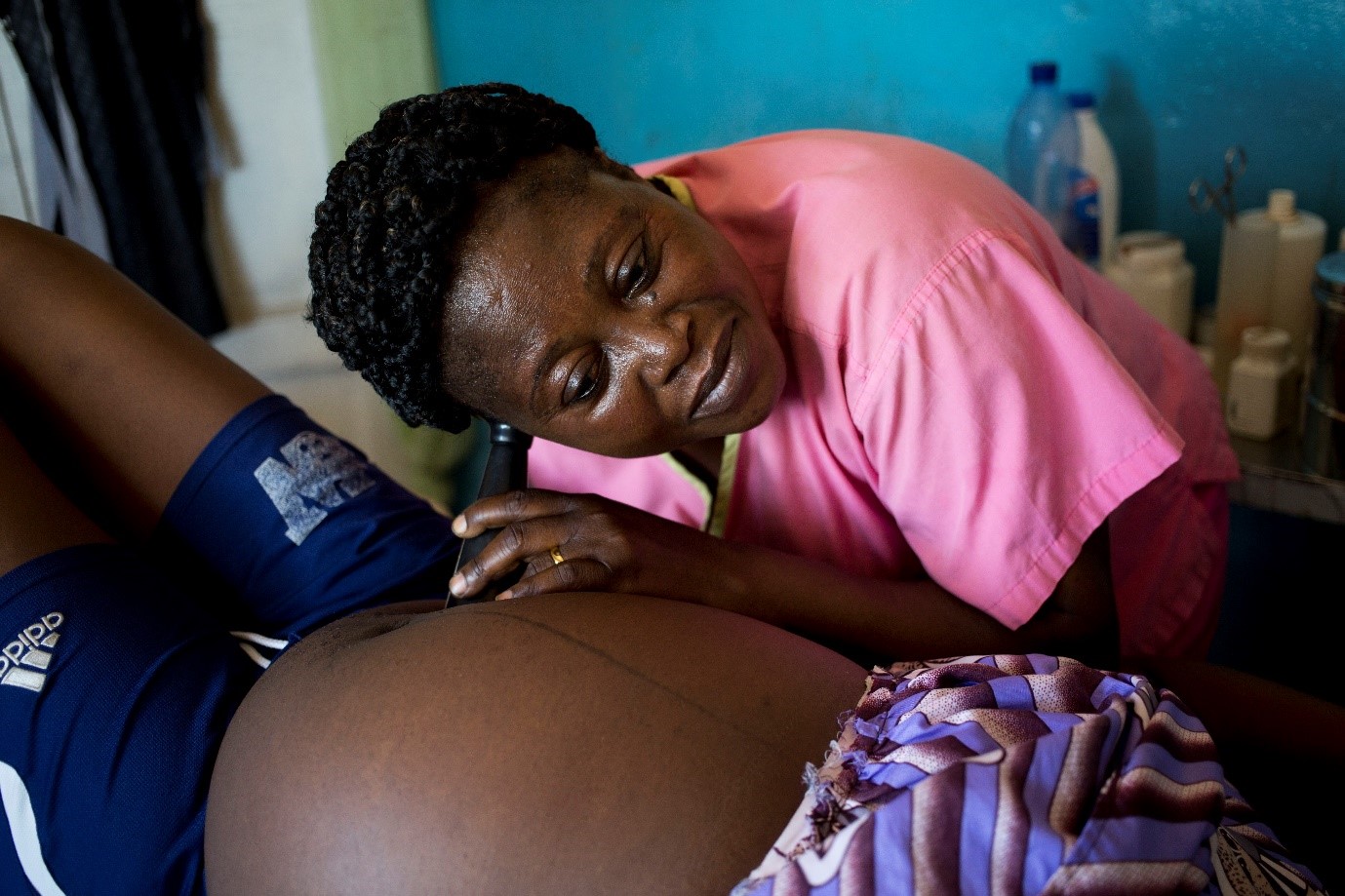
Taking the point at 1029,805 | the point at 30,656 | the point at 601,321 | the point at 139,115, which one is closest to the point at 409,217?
the point at 601,321

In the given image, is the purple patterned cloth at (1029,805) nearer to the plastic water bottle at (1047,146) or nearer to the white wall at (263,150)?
the plastic water bottle at (1047,146)

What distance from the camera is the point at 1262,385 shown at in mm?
1643

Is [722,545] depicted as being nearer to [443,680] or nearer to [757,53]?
[443,680]

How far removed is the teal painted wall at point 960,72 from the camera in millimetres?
1692

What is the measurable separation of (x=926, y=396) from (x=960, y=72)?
1.11 m

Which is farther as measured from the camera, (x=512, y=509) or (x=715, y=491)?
(x=715, y=491)

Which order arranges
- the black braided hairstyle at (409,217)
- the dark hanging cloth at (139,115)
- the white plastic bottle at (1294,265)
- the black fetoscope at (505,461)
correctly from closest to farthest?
1. the black braided hairstyle at (409,217)
2. the black fetoscope at (505,461)
3. the white plastic bottle at (1294,265)
4. the dark hanging cloth at (139,115)

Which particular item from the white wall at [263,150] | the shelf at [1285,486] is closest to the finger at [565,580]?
the shelf at [1285,486]

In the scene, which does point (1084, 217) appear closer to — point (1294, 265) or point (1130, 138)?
point (1130, 138)

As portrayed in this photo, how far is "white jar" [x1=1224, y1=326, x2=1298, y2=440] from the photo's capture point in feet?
5.39

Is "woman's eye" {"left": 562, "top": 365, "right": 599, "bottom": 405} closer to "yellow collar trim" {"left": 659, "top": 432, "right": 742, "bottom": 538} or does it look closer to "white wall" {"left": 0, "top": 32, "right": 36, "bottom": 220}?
"yellow collar trim" {"left": 659, "top": 432, "right": 742, "bottom": 538}

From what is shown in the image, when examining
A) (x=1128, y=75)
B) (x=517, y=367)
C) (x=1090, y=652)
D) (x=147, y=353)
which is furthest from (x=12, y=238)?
(x=1128, y=75)

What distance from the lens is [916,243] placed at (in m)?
1.08

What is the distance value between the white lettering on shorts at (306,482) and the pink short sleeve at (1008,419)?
60 cm
